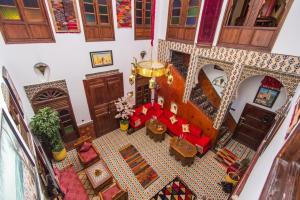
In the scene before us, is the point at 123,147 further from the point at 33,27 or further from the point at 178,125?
the point at 33,27

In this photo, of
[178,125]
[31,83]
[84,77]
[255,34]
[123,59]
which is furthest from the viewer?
[178,125]

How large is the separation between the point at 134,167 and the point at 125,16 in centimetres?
553

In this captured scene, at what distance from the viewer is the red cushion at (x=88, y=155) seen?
4.77m

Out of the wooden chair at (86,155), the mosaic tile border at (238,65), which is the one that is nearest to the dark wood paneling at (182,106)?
the mosaic tile border at (238,65)

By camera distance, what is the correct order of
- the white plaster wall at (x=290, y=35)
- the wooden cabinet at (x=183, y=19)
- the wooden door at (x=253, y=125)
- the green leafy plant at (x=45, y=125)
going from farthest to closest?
the wooden door at (x=253, y=125), the wooden cabinet at (x=183, y=19), the green leafy plant at (x=45, y=125), the white plaster wall at (x=290, y=35)

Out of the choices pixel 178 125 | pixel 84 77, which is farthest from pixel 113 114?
pixel 178 125

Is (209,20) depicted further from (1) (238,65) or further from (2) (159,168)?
(2) (159,168)

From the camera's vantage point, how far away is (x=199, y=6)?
15.3ft

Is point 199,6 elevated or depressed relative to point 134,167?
elevated

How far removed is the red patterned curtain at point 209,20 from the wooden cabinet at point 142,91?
10.2ft

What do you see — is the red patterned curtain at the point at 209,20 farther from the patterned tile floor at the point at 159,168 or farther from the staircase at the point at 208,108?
the patterned tile floor at the point at 159,168

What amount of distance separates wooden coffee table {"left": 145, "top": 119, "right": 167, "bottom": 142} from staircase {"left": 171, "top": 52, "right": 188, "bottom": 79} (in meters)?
2.48

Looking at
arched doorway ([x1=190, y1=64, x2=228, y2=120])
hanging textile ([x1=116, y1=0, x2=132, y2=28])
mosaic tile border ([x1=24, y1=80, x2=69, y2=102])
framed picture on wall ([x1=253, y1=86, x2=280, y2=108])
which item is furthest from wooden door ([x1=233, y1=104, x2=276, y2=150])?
mosaic tile border ([x1=24, y1=80, x2=69, y2=102])

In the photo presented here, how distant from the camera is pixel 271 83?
200 inches
